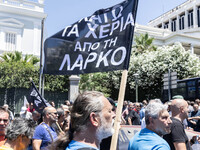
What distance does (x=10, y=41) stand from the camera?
27.4 metres

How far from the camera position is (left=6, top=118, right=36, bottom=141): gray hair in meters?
2.54

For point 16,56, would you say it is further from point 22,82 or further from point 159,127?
point 159,127

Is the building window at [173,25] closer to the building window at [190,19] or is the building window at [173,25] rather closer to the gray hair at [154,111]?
the building window at [190,19]

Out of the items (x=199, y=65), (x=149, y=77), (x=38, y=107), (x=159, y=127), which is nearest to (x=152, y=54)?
(x=149, y=77)

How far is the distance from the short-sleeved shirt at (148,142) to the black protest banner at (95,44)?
957mm

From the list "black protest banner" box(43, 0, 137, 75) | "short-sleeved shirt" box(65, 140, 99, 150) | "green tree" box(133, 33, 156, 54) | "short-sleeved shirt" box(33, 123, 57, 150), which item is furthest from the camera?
"green tree" box(133, 33, 156, 54)

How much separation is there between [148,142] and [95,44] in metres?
1.95

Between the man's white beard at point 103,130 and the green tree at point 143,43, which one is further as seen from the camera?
the green tree at point 143,43

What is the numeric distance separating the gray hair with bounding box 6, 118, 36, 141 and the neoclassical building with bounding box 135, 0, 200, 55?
117 feet

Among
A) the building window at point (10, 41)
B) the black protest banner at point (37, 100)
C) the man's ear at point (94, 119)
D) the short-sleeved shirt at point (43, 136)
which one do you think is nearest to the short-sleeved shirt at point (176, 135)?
the man's ear at point (94, 119)

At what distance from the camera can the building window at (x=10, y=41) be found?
89.2ft

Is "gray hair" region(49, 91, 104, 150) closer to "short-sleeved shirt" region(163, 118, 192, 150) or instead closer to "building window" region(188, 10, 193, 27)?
"short-sleeved shirt" region(163, 118, 192, 150)

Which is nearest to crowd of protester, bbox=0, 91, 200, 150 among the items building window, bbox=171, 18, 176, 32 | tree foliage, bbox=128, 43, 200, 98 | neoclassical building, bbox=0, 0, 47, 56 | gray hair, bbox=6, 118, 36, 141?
gray hair, bbox=6, 118, 36, 141

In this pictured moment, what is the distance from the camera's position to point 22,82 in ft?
56.6
